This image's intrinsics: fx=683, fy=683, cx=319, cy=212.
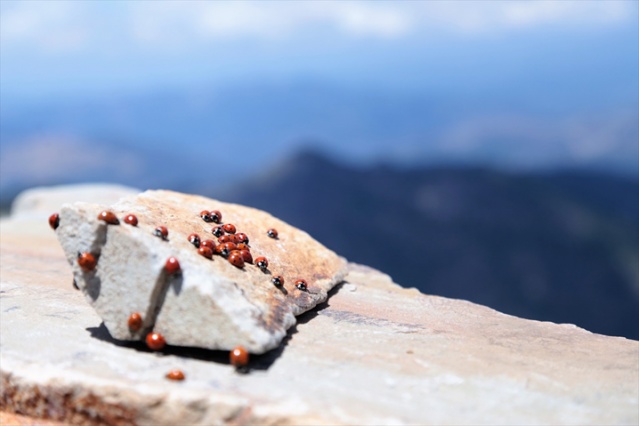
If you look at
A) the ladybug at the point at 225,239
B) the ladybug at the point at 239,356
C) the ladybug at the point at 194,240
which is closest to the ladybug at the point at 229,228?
the ladybug at the point at 225,239

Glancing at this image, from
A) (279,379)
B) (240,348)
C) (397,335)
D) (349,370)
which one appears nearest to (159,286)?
(240,348)

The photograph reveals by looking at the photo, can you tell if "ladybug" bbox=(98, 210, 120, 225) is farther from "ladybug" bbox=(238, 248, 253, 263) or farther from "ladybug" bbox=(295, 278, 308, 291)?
"ladybug" bbox=(295, 278, 308, 291)

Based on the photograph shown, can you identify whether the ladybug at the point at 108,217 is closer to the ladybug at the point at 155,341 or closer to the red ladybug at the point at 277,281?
the ladybug at the point at 155,341

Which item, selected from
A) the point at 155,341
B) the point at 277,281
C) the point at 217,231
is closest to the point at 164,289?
the point at 155,341

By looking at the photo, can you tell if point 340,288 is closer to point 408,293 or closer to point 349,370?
point 408,293

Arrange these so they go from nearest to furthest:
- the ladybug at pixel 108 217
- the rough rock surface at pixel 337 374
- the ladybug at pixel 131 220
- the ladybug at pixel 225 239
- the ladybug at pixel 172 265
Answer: the rough rock surface at pixel 337 374, the ladybug at pixel 172 265, the ladybug at pixel 108 217, the ladybug at pixel 131 220, the ladybug at pixel 225 239

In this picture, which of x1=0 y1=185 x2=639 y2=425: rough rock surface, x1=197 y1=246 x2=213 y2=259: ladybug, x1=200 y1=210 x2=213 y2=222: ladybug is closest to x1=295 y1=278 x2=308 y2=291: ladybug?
x1=0 y1=185 x2=639 y2=425: rough rock surface

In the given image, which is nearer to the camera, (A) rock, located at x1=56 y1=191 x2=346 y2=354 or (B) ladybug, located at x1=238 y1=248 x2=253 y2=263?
(A) rock, located at x1=56 y1=191 x2=346 y2=354

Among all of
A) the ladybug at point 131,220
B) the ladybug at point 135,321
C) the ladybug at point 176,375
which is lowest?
the ladybug at point 176,375
